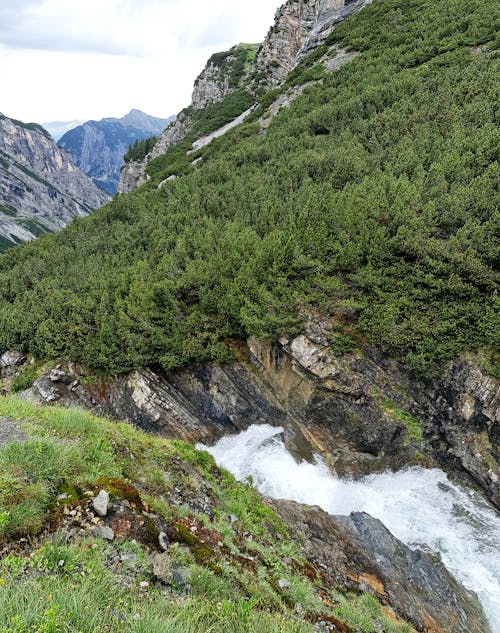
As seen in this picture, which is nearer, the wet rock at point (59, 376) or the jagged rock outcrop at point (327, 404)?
the jagged rock outcrop at point (327, 404)

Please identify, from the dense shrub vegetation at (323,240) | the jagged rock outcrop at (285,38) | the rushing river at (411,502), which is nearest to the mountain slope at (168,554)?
the rushing river at (411,502)

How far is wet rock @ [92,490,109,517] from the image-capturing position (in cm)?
541

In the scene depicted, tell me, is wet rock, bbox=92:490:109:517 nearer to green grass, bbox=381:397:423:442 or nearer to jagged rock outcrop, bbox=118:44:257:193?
green grass, bbox=381:397:423:442

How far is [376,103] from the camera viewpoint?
27.6 metres

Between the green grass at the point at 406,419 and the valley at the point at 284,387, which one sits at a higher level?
the valley at the point at 284,387

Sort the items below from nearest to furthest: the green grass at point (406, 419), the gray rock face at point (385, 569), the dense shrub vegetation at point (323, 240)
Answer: the gray rock face at point (385, 569) < the green grass at point (406, 419) < the dense shrub vegetation at point (323, 240)

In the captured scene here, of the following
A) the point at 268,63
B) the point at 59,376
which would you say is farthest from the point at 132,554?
the point at 268,63

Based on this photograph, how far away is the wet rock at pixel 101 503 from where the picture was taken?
541cm

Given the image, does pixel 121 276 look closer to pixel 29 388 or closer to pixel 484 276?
pixel 29 388

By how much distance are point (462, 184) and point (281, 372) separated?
41.4ft

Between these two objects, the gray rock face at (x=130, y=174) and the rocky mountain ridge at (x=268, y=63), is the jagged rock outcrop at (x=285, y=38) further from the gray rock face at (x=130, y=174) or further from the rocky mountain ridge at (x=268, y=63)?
the gray rock face at (x=130, y=174)

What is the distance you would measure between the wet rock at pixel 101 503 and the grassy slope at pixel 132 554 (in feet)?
0.64

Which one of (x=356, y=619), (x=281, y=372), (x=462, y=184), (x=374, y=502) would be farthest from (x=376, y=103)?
(x=356, y=619)

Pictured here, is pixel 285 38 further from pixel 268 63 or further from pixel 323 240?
pixel 323 240
